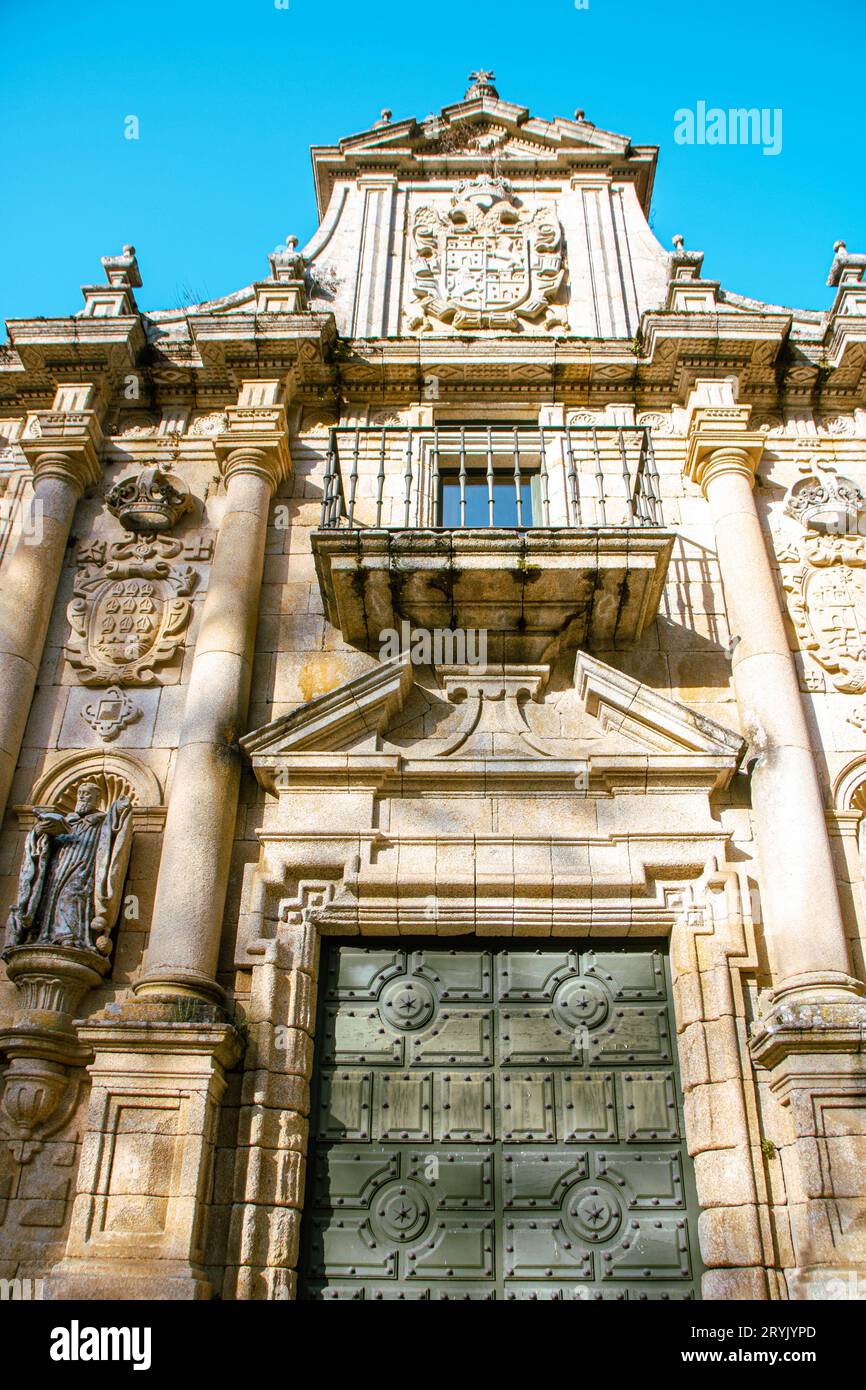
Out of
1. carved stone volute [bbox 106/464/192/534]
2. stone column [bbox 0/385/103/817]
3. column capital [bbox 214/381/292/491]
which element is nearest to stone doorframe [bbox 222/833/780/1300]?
stone column [bbox 0/385/103/817]

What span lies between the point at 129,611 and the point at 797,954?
532 centimetres

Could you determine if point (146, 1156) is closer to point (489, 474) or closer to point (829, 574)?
point (489, 474)

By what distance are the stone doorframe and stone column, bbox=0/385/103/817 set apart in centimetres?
221

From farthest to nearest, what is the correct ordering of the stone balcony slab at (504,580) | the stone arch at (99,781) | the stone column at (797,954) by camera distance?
the stone balcony slab at (504,580) < the stone arch at (99,781) < the stone column at (797,954)

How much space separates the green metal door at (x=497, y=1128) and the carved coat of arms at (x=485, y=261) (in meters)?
6.02

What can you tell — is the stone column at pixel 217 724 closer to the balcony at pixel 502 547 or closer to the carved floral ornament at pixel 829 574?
the balcony at pixel 502 547

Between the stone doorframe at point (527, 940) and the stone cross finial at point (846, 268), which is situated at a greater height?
the stone cross finial at point (846, 268)

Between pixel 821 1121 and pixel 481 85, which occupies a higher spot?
pixel 481 85

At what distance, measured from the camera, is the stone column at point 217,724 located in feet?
20.7

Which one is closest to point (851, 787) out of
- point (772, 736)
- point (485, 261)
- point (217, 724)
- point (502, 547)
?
point (772, 736)

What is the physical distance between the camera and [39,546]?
26.7ft

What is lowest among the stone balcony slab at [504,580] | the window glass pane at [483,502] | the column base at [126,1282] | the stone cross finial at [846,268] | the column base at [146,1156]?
the column base at [126,1282]

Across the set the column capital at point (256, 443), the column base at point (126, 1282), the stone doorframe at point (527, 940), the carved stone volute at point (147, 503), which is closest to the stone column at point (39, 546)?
the carved stone volute at point (147, 503)

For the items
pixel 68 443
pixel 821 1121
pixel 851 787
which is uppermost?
pixel 68 443
